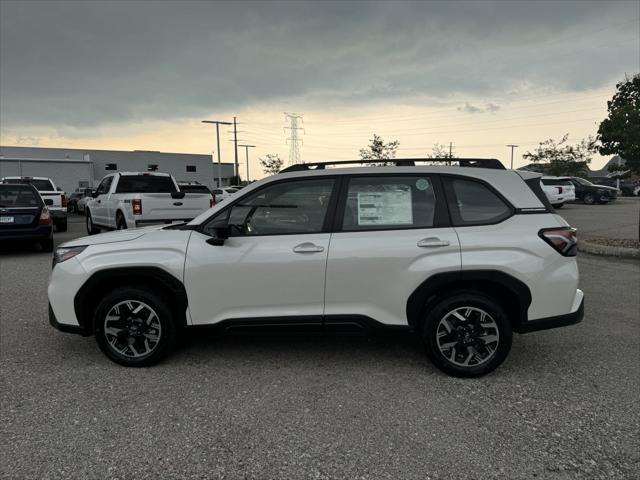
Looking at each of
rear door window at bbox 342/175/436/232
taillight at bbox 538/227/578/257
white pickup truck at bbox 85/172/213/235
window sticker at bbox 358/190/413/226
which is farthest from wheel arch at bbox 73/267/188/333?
white pickup truck at bbox 85/172/213/235

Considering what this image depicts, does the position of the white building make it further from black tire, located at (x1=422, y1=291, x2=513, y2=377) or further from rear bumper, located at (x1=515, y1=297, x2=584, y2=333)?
rear bumper, located at (x1=515, y1=297, x2=584, y2=333)

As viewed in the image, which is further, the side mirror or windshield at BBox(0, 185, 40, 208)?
windshield at BBox(0, 185, 40, 208)

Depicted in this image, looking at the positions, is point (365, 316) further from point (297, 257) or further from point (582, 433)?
point (582, 433)

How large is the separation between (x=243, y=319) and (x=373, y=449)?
4.92 feet

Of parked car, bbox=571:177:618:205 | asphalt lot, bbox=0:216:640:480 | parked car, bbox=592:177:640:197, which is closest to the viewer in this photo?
asphalt lot, bbox=0:216:640:480

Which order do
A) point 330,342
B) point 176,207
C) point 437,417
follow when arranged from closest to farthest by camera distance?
1. point 437,417
2. point 330,342
3. point 176,207

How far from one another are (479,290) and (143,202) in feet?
28.1

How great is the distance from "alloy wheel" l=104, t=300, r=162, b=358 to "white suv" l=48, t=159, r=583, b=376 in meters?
0.01

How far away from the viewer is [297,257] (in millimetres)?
3721

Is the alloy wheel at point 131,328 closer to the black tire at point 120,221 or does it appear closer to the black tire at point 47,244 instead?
the black tire at point 120,221

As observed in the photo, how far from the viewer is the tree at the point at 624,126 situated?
9609mm

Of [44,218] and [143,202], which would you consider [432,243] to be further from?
[44,218]

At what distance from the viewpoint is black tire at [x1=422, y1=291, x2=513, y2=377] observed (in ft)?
12.1

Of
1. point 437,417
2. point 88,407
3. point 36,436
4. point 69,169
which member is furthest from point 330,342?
point 69,169
